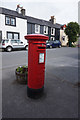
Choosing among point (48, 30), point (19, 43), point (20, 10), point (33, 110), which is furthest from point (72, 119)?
point (48, 30)

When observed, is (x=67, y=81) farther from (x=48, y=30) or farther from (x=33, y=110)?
(x=48, y=30)

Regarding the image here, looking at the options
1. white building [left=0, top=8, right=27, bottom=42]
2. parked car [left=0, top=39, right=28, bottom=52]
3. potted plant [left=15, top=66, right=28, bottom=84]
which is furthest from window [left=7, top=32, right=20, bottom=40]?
potted plant [left=15, top=66, right=28, bottom=84]

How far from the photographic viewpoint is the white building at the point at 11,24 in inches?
690

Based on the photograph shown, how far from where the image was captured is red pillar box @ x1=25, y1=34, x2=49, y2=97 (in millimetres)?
2314

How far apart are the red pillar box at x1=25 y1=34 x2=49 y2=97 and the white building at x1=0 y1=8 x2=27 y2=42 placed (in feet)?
56.2

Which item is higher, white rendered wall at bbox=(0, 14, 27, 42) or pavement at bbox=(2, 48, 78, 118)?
white rendered wall at bbox=(0, 14, 27, 42)

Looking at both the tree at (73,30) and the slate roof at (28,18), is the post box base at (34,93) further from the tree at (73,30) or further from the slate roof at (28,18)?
the tree at (73,30)

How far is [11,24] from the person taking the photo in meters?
18.7

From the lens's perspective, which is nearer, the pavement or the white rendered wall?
the pavement

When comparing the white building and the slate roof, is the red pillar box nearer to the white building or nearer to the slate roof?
the white building

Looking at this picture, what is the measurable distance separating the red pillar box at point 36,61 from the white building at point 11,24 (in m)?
17.1

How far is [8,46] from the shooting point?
1309 cm

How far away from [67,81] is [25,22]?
1987cm

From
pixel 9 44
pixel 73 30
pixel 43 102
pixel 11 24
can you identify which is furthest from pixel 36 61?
pixel 73 30
